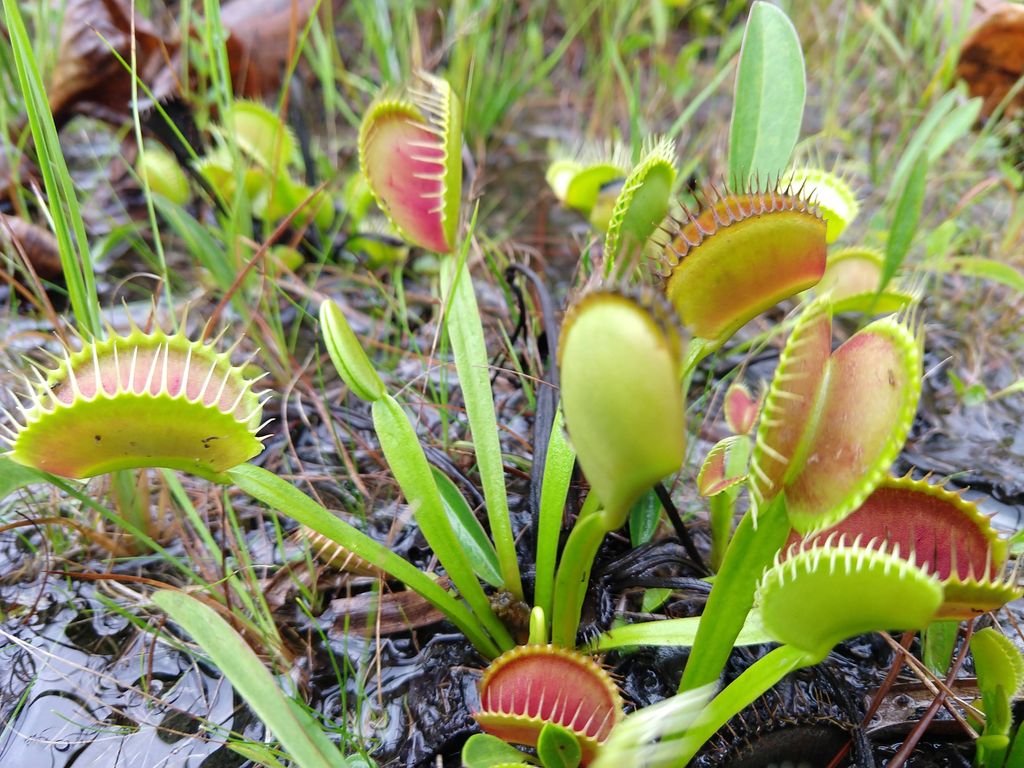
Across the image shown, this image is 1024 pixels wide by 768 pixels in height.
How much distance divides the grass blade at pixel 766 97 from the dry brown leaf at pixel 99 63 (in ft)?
5.29

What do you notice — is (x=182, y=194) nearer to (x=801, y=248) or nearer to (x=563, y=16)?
(x=801, y=248)

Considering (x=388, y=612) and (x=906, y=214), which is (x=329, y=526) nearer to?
(x=388, y=612)

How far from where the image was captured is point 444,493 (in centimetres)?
128

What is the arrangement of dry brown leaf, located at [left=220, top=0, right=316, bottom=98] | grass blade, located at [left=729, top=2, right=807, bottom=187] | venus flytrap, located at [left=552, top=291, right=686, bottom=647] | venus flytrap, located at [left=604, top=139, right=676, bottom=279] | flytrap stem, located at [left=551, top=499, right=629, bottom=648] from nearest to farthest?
1. venus flytrap, located at [left=552, top=291, right=686, bottom=647]
2. flytrap stem, located at [left=551, top=499, right=629, bottom=648]
3. venus flytrap, located at [left=604, top=139, right=676, bottom=279]
4. grass blade, located at [left=729, top=2, right=807, bottom=187]
5. dry brown leaf, located at [left=220, top=0, right=316, bottom=98]

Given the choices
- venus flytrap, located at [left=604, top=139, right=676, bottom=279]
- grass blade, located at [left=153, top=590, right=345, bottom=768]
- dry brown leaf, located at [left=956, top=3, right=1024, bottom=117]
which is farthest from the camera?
dry brown leaf, located at [left=956, top=3, right=1024, bottom=117]

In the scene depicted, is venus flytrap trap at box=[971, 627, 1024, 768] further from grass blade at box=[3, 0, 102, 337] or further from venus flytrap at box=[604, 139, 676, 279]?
grass blade at box=[3, 0, 102, 337]

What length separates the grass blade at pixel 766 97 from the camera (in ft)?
4.41

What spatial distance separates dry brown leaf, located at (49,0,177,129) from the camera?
7.20ft

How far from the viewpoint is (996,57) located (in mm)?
2506

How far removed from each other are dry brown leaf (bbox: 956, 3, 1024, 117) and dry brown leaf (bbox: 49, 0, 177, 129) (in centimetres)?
251

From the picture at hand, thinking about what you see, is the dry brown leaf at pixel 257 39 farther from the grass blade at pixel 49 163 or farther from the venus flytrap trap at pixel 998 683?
the venus flytrap trap at pixel 998 683

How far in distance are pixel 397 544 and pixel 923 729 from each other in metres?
0.87

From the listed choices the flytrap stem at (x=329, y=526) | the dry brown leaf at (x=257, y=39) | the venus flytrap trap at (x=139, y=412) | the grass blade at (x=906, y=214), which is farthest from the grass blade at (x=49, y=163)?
the dry brown leaf at (x=257, y=39)

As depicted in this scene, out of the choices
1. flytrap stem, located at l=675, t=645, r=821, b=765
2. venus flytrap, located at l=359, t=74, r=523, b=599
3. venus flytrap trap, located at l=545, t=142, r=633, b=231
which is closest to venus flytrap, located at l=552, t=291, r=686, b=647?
flytrap stem, located at l=675, t=645, r=821, b=765
